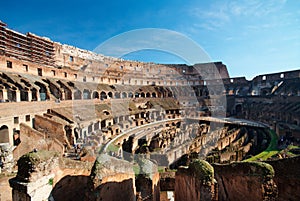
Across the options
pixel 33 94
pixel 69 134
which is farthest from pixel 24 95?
pixel 69 134

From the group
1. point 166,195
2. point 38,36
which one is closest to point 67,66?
point 38,36

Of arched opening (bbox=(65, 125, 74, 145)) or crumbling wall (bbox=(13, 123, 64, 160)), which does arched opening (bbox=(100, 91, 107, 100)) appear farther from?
crumbling wall (bbox=(13, 123, 64, 160))

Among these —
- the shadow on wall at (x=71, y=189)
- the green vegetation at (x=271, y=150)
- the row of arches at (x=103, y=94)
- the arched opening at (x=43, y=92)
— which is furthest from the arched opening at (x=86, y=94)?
the green vegetation at (x=271, y=150)

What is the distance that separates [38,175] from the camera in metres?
4.05

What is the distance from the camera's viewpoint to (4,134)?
11.1 metres

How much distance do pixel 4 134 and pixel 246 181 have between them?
540 inches

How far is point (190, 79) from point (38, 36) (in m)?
33.3

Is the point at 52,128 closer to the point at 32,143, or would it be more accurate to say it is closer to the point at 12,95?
the point at 32,143

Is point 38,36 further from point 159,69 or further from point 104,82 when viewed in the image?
point 159,69

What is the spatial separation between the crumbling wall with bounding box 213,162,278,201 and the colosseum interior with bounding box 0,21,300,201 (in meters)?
0.03

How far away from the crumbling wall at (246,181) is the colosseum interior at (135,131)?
0.03 m

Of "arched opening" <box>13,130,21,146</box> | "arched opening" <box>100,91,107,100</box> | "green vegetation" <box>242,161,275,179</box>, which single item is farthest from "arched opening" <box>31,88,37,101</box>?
"green vegetation" <box>242,161,275,179</box>

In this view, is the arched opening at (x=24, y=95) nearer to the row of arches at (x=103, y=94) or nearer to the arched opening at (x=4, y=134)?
the arched opening at (x=4, y=134)

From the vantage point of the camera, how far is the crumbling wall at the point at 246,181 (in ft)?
14.0
